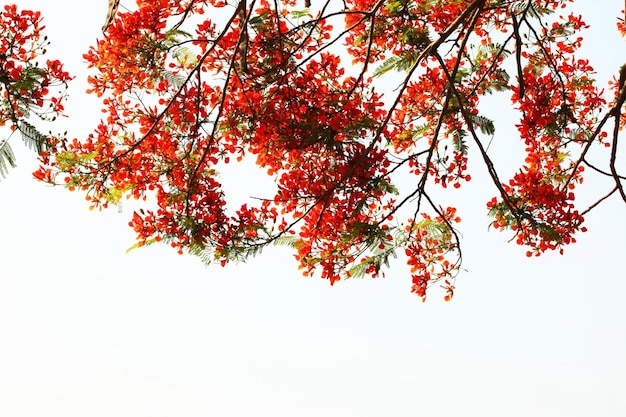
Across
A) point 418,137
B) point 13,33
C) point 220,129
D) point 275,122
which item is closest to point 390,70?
point 418,137

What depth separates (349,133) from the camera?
466 centimetres

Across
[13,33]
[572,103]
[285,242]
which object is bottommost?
[285,242]

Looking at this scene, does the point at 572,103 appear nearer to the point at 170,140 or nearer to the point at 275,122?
the point at 275,122

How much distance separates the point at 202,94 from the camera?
4766 mm

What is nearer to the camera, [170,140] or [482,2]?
[482,2]

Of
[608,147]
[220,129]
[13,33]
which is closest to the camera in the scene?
[13,33]

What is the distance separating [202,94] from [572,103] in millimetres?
2674

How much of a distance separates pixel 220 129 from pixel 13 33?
140cm

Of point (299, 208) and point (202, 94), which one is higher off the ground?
point (202, 94)

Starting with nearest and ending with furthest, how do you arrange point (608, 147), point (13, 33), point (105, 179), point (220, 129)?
1. point (13, 33)
2. point (105, 179)
3. point (220, 129)
4. point (608, 147)

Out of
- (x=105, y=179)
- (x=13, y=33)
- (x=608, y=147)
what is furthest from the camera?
(x=608, y=147)

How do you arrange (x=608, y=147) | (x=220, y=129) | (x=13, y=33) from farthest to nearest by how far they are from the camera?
(x=608, y=147) < (x=220, y=129) < (x=13, y=33)

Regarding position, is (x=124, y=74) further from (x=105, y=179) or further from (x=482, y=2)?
(x=482, y=2)

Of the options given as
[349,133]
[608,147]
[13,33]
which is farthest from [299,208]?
[608,147]
